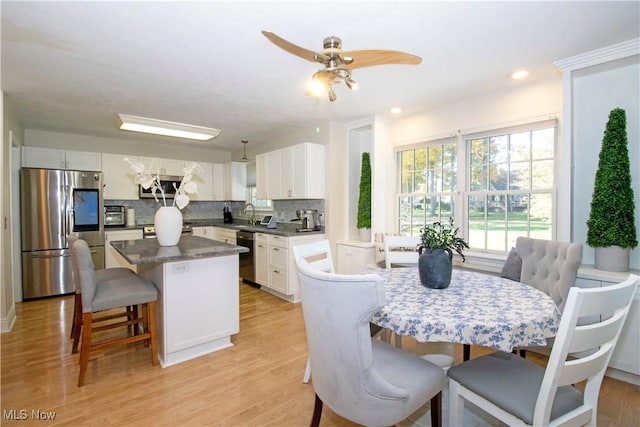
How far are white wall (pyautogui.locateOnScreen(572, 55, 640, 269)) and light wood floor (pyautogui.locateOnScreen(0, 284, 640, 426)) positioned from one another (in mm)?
1288

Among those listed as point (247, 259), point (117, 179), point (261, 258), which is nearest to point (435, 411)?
point (261, 258)

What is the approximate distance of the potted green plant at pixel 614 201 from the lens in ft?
7.38

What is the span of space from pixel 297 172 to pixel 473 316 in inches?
131

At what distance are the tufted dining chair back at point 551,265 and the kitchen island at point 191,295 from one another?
240 centimetres

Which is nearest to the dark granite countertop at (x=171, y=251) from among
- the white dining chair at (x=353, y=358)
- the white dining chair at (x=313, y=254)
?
the white dining chair at (x=313, y=254)

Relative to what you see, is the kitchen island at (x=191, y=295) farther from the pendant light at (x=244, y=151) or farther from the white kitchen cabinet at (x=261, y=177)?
the pendant light at (x=244, y=151)

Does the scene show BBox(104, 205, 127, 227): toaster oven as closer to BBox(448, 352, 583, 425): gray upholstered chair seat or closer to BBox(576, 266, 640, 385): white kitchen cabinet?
BBox(448, 352, 583, 425): gray upholstered chair seat

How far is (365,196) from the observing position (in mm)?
4156

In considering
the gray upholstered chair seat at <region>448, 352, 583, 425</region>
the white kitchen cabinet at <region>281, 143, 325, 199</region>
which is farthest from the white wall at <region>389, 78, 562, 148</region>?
the gray upholstered chair seat at <region>448, 352, 583, 425</region>

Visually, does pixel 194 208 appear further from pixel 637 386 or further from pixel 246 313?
pixel 637 386

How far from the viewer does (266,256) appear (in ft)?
14.6

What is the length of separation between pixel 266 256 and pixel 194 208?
270 cm

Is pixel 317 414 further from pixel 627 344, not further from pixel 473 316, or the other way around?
pixel 627 344

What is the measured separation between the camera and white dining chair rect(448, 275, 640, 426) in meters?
1.13
